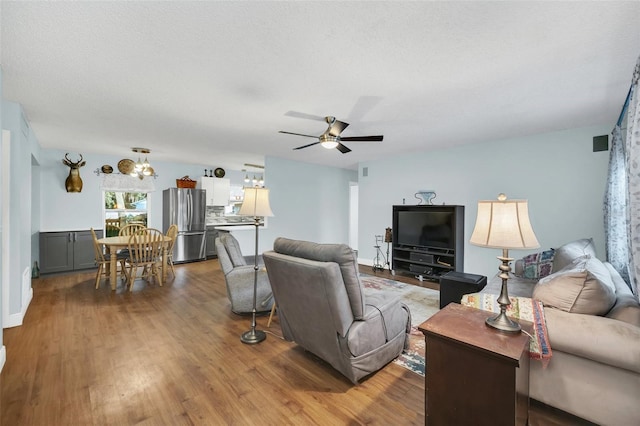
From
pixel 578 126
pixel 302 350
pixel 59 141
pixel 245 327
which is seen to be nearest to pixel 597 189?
pixel 578 126

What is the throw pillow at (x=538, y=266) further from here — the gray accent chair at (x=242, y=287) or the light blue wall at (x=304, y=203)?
the light blue wall at (x=304, y=203)

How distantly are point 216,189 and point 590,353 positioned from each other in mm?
7148

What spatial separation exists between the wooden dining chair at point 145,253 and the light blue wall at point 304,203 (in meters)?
2.03

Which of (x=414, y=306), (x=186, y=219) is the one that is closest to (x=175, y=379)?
(x=414, y=306)

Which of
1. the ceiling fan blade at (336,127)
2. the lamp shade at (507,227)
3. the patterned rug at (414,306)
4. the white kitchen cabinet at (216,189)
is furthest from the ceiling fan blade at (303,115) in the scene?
the white kitchen cabinet at (216,189)

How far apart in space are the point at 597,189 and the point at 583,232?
60 cm

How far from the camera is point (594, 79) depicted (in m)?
2.40

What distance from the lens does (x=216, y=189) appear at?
7.18 metres

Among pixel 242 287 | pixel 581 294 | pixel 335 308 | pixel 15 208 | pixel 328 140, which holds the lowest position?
pixel 242 287

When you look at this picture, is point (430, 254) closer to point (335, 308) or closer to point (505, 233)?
point (335, 308)

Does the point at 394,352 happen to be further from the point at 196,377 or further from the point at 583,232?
the point at 583,232

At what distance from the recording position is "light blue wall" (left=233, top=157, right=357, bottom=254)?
20.1ft

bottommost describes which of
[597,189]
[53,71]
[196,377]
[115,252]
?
[196,377]

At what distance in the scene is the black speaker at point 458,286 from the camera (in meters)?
3.11
